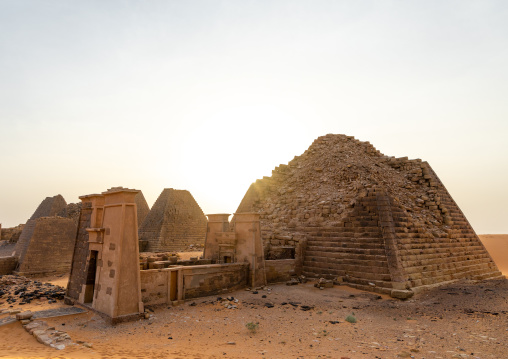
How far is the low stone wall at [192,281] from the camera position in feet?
30.1

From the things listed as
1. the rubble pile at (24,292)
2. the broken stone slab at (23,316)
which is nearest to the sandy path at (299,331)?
the broken stone slab at (23,316)

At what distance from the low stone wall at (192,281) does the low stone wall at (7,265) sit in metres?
13.6

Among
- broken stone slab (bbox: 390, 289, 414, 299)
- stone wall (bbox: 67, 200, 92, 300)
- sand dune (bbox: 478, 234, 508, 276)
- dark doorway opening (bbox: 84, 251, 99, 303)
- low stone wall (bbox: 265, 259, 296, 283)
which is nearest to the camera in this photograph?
dark doorway opening (bbox: 84, 251, 99, 303)

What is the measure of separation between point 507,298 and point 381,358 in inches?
292

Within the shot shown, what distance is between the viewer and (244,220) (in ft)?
43.2

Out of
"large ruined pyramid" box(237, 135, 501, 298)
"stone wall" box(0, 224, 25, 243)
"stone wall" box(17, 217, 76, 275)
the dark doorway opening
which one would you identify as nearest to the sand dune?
"large ruined pyramid" box(237, 135, 501, 298)

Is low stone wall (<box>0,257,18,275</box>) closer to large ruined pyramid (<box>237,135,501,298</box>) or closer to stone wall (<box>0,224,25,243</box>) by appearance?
stone wall (<box>0,224,25,243</box>)

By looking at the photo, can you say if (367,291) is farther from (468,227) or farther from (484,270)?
(468,227)

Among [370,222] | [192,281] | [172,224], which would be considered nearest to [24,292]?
[192,281]

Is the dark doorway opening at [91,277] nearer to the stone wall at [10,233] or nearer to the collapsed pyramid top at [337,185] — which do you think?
the collapsed pyramid top at [337,185]

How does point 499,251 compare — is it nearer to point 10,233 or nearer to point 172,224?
point 172,224

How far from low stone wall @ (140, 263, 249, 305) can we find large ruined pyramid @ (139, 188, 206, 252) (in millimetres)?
14440

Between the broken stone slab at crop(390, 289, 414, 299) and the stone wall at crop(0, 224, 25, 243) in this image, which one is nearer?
the broken stone slab at crop(390, 289, 414, 299)

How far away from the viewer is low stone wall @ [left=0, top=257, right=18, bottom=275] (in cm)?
1762
